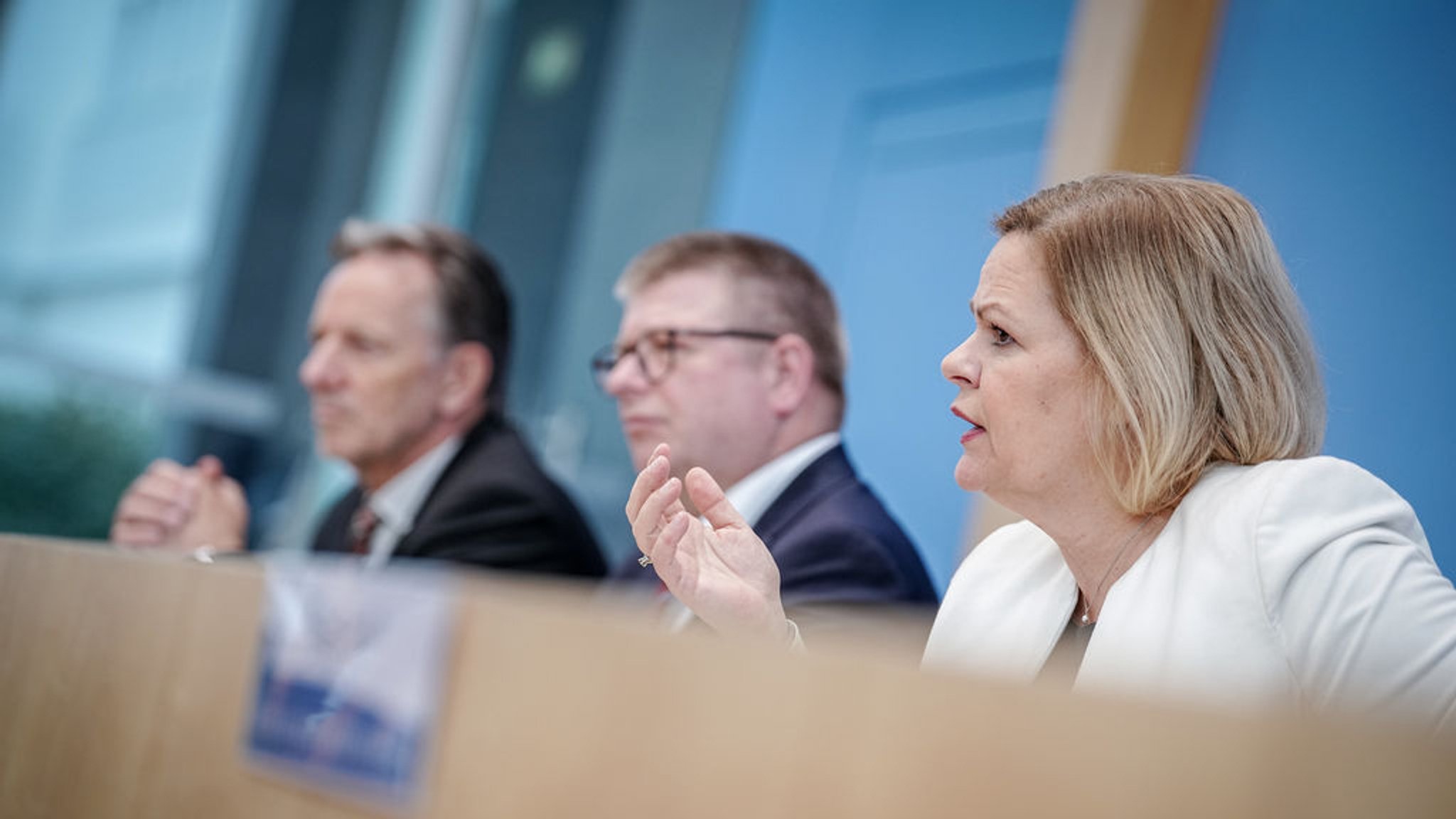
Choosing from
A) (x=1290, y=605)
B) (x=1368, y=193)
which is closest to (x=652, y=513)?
(x=1290, y=605)

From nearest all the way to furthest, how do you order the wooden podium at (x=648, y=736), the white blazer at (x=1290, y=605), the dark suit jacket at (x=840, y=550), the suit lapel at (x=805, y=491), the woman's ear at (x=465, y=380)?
the wooden podium at (x=648, y=736) < the white blazer at (x=1290, y=605) < the dark suit jacket at (x=840, y=550) < the suit lapel at (x=805, y=491) < the woman's ear at (x=465, y=380)

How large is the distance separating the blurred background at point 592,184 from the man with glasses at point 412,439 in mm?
583

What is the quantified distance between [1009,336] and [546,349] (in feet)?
7.05

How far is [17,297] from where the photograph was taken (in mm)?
3764

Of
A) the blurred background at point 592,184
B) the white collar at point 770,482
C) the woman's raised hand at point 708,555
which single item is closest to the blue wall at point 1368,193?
the blurred background at point 592,184

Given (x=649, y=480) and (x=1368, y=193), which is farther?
(x=1368, y=193)

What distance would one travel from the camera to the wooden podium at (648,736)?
49 centimetres

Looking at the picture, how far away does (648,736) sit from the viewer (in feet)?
2.15

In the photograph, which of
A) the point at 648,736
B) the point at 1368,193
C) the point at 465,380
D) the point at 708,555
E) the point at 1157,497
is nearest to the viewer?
the point at 648,736

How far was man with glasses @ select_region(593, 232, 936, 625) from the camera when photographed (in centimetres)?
189

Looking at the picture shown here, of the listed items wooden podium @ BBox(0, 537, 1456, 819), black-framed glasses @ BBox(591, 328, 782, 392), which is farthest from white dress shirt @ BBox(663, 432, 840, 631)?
wooden podium @ BBox(0, 537, 1456, 819)

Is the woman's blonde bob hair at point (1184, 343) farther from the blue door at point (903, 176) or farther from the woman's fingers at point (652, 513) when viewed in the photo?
the blue door at point (903, 176)

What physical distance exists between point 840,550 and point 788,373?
0.42 metres

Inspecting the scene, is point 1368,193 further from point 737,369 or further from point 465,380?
point 465,380
